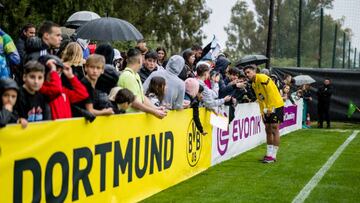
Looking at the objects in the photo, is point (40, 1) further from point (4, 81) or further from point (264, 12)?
point (264, 12)

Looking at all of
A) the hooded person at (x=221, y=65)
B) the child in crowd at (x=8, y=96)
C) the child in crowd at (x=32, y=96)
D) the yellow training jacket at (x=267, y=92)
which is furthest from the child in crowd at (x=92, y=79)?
the hooded person at (x=221, y=65)

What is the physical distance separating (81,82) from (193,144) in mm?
4128

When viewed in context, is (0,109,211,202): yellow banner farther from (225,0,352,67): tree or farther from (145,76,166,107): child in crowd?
(225,0,352,67): tree

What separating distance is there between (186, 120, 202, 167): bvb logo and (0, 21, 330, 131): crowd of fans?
16 centimetres

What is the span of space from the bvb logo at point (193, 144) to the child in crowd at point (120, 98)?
2695 millimetres

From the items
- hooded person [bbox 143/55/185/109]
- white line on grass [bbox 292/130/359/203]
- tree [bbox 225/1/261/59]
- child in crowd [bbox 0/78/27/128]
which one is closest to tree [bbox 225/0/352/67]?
tree [bbox 225/1/261/59]

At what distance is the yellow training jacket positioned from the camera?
1307 cm

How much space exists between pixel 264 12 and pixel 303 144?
2804 inches

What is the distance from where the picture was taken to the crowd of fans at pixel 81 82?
19.7ft

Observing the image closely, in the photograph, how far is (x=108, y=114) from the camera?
7.47 m

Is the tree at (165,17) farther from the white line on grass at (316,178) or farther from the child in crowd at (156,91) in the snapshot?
the child in crowd at (156,91)

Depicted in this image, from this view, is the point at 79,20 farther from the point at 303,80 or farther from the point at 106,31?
the point at 303,80

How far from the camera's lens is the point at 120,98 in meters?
8.05

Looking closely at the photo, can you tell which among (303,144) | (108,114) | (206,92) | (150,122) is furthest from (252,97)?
(108,114)
